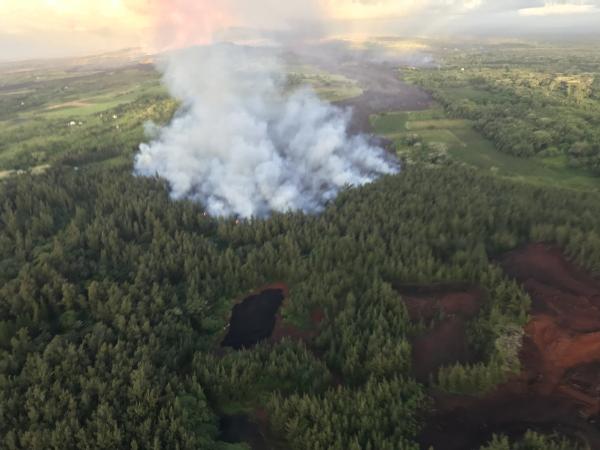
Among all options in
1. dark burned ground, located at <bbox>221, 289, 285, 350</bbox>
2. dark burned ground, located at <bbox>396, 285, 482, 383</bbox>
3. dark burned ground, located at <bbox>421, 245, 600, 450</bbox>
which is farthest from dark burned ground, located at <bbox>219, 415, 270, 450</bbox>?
dark burned ground, located at <bbox>396, 285, 482, 383</bbox>

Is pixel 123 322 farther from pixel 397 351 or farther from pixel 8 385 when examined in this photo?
pixel 397 351

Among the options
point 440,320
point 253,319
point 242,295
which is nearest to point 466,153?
point 440,320

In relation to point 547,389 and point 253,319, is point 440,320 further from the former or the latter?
point 253,319

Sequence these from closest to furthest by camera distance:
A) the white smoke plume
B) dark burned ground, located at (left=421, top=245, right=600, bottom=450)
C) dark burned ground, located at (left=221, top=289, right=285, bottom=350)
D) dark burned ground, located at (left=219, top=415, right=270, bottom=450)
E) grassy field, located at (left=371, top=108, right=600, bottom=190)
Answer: dark burned ground, located at (left=421, top=245, right=600, bottom=450)
dark burned ground, located at (left=219, top=415, right=270, bottom=450)
dark burned ground, located at (left=221, top=289, right=285, bottom=350)
the white smoke plume
grassy field, located at (left=371, top=108, right=600, bottom=190)

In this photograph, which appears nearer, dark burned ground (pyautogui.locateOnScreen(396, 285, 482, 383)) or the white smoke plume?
dark burned ground (pyautogui.locateOnScreen(396, 285, 482, 383))

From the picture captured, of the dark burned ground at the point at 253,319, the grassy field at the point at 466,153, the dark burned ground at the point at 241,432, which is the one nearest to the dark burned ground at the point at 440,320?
the dark burned ground at the point at 253,319

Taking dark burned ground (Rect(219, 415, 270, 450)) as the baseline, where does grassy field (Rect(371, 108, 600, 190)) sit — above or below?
above

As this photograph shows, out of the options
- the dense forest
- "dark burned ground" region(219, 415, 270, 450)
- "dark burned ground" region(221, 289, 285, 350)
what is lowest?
"dark burned ground" region(219, 415, 270, 450)

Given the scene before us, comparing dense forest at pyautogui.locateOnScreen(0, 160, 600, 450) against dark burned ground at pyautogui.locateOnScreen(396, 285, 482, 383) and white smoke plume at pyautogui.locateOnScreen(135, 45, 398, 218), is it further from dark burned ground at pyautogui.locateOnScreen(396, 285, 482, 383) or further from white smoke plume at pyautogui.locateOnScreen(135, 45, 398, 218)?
white smoke plume at pyautogui.locateOnScreen(135, 45, 398, 218)
